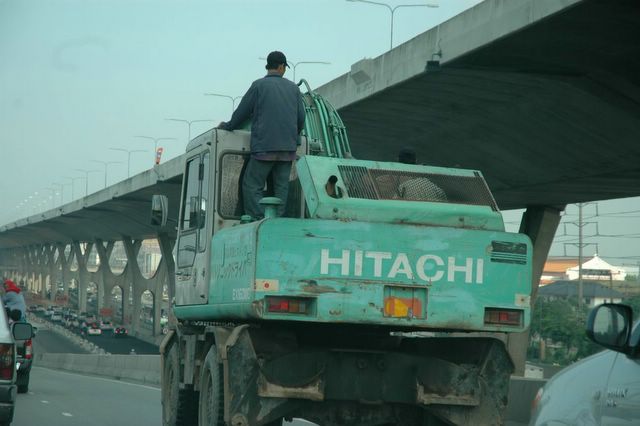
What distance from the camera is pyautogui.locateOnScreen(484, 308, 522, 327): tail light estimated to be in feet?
32.9

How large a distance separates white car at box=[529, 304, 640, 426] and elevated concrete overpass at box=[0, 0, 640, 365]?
14825 mm

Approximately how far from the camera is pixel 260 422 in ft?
33.0

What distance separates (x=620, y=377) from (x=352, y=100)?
27293 millimetres

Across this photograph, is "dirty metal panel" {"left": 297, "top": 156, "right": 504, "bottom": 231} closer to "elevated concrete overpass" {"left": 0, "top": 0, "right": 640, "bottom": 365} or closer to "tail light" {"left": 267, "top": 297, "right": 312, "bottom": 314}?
"tail light" {"left": 267, "top": 297, "right": 312, "bottom": 314}

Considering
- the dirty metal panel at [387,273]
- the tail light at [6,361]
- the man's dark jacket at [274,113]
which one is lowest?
the tail light at [6,361]

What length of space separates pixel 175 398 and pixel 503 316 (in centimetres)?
484

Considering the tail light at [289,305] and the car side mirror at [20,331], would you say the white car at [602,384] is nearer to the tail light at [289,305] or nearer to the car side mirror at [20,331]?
the tail light at [289,305]

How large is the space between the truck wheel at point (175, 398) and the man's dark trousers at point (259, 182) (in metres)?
2.55

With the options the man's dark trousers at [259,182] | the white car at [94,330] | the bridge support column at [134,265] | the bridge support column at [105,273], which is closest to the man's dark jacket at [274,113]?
the man's dark trousers at [259,182]

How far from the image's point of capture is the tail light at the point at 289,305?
31.8 feet

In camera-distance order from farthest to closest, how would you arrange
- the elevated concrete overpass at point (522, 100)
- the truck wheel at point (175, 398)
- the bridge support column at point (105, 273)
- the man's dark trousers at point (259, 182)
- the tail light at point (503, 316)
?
the bridge support column at point (105, 273), the elevated concrete overpass at point (522, 100), the truck wheel at point (175, 398), the man's dark trousers at point (259, 182), the tail light at point (503, 316)

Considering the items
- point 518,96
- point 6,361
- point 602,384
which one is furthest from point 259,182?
point 518,96

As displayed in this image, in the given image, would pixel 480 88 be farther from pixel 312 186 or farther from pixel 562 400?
pixel 562 400

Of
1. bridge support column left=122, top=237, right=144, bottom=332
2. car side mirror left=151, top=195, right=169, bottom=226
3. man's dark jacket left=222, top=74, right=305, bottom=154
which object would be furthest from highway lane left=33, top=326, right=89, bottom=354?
man's dark jacket left=222, top=74, right=305, bottom=154
